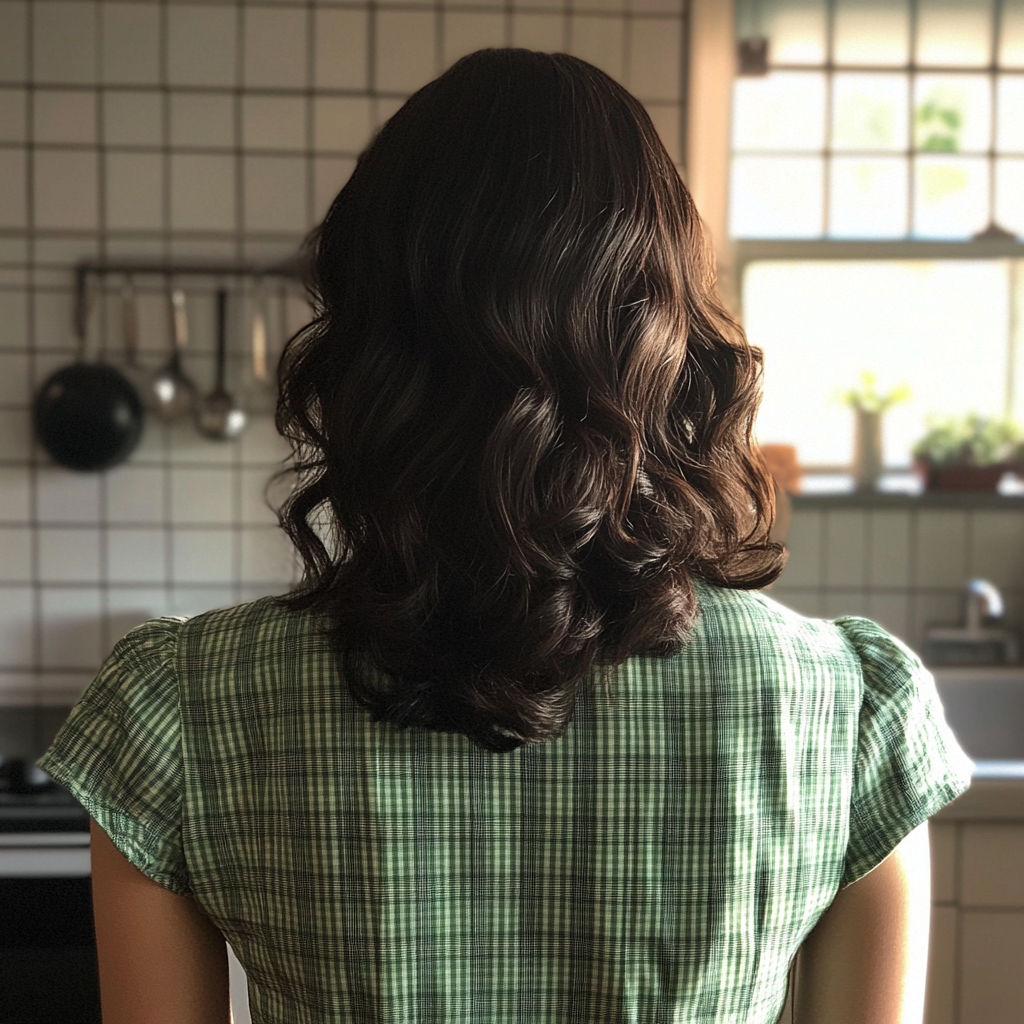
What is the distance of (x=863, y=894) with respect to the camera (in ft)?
1.89

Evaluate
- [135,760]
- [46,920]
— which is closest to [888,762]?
[135,760]

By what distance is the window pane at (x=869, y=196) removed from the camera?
2.20 metres

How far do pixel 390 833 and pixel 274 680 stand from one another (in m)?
0.09

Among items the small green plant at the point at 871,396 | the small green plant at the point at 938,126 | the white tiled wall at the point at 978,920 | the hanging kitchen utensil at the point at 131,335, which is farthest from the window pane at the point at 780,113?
the white tiled wall at the point at 978,920

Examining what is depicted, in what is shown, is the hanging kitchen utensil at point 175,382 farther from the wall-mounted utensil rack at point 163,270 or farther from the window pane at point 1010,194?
the window pane at point 1010,194

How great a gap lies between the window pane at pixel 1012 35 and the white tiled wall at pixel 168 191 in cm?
69

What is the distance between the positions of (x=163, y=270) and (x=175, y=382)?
20 cm

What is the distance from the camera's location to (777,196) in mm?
2234

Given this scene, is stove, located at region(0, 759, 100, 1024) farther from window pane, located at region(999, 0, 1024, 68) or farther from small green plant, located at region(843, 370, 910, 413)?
window pane, located at region(999, 0, 1024, 68)

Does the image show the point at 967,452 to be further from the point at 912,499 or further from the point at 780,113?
the point at 780,113

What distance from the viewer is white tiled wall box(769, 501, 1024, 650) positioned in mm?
2100

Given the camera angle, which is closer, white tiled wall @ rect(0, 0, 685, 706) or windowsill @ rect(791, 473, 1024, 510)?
white tiled wall @ rect(0, 0, 685, 706)

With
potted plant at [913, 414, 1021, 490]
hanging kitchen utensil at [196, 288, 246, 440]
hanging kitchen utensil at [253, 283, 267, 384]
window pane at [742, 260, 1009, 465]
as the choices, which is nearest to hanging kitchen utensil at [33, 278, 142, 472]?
hanging kitchen utensil at [196, 288, 246, 440]

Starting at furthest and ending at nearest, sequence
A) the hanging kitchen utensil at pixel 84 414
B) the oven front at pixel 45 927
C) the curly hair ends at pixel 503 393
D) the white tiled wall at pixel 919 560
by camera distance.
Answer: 1. the white tiled wall at pixel 919 560
2. the hanging kitchen utensil at pixel 84 414
3. the oven front at pixel 45 927
4. the curly hair ends at pixel 503 393
